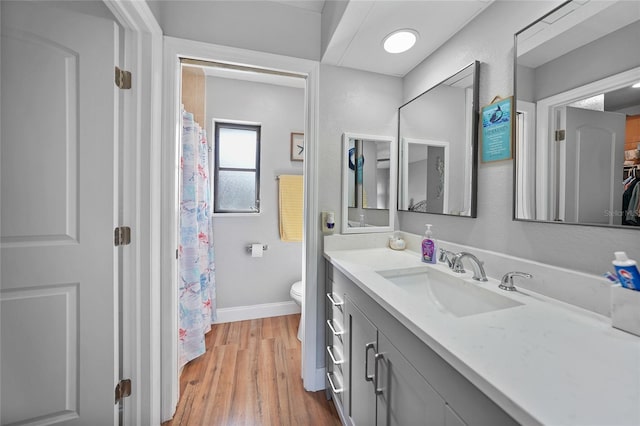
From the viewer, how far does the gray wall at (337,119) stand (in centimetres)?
158

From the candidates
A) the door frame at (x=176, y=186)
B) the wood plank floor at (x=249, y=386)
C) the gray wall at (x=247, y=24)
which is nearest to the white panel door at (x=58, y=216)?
the door frame at (x=176, y=186)

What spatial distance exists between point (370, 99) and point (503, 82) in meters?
0.79

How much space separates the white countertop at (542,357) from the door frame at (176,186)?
2.57ft

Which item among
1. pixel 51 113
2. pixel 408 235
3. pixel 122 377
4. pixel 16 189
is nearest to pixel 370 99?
pixel 408 235

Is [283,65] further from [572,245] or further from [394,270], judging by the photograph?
[572,245]

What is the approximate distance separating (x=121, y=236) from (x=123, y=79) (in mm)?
750

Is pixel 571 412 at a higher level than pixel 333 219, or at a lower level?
lower

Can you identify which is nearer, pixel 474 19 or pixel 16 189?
pixel 16 189

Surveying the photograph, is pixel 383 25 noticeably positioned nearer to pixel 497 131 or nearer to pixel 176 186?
pixel 497 131

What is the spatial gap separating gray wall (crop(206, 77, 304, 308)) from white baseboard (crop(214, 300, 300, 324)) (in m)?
0.05

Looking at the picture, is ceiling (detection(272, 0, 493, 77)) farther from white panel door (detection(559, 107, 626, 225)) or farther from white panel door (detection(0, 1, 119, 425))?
white panel door (detection(0, 1, 119, 425))

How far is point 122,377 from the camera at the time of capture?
1.22 m

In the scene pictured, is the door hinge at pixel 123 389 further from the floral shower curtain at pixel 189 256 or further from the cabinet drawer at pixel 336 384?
the cabinet drawer at pixel 336 384

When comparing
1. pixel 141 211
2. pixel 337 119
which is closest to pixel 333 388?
pixel 141 211
